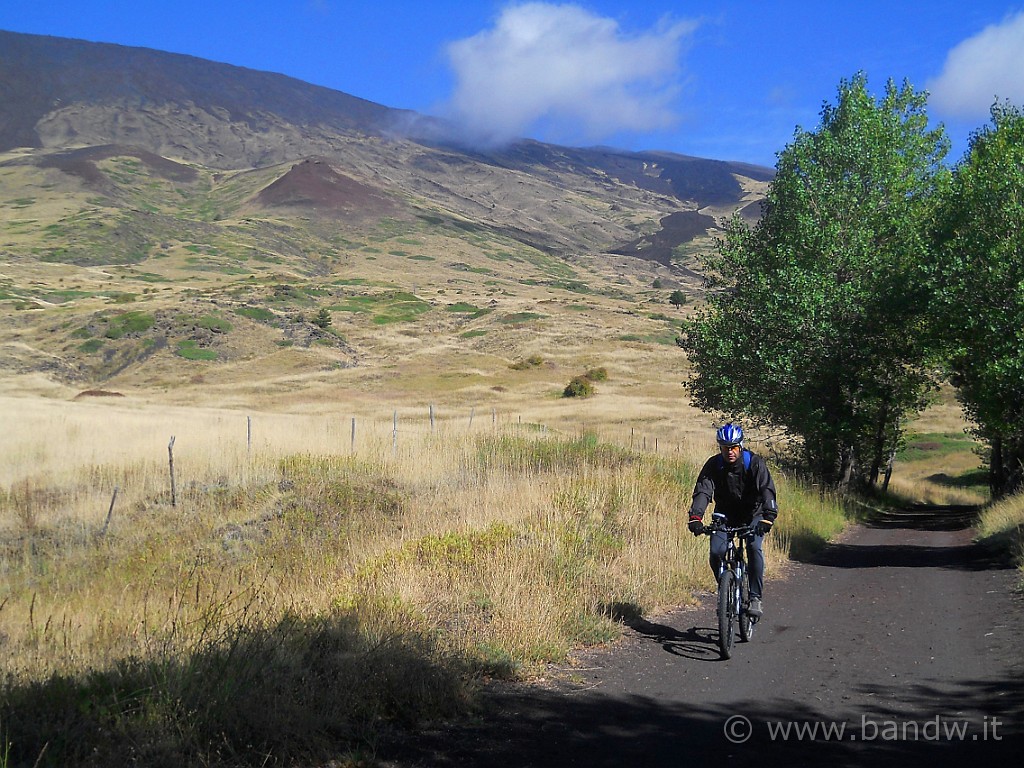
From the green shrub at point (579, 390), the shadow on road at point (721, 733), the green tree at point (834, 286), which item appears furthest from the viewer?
the green shrub at point (579, 390)

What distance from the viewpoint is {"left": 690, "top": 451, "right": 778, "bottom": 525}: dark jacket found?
7.91 m

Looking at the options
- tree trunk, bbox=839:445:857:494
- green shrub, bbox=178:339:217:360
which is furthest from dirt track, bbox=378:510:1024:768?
green shrub, bbox=178:339:217:360

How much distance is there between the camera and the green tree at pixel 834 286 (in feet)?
72.4

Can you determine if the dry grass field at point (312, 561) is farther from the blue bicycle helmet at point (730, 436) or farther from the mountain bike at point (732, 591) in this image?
the blue bicycle helmet at point (730, 436)

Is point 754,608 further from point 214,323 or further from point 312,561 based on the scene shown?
point 214,323

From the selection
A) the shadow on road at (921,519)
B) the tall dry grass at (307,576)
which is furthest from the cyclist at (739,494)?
the shadow on road at (921,519)

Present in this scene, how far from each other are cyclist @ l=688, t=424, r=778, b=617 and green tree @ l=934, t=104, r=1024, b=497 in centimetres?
1002

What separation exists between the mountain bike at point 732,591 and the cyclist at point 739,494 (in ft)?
0.24

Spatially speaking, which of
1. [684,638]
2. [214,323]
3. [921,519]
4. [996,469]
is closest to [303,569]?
[684,638]

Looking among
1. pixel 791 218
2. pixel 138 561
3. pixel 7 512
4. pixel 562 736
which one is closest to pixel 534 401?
pixel 791 218

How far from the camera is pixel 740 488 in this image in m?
8.15

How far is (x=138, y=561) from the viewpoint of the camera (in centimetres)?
1047

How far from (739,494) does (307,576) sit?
170 inches

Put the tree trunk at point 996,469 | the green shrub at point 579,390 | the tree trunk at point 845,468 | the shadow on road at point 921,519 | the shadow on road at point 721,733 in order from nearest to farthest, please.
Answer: the shadow on road at point 721,733
the shadow on road at point 921,519
the tree trunk at point 845,468
the tree trunk at point 996,469
the green shrub at point 579,390
